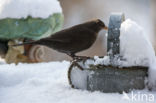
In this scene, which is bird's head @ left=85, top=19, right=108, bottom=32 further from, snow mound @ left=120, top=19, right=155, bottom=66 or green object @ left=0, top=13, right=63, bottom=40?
green object @ left=0, top=13, right=63, bottom=40

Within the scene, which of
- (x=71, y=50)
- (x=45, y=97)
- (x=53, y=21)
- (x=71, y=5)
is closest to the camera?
(x=45, y=97)

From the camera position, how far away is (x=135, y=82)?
2.94ft

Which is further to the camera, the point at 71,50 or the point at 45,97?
the point at 71,50

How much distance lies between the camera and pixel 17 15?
157 centimetres

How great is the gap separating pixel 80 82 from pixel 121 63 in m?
0.16

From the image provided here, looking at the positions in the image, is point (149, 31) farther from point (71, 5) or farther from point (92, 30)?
point (92, 30)

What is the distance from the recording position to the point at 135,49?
2.98 feet

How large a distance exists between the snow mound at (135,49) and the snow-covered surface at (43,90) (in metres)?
0.10

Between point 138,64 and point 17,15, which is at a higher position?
point 17,15

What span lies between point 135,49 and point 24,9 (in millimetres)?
865

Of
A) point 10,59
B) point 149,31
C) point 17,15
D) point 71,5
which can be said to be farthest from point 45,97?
point 71,5

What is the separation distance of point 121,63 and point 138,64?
2.1 inches

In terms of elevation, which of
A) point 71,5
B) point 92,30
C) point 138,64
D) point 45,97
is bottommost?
point 45,97

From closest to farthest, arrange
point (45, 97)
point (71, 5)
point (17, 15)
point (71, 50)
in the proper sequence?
1. point (45, 97)
2. point (71, 50)
3. point (17, 15)
4. point (71, 5)
